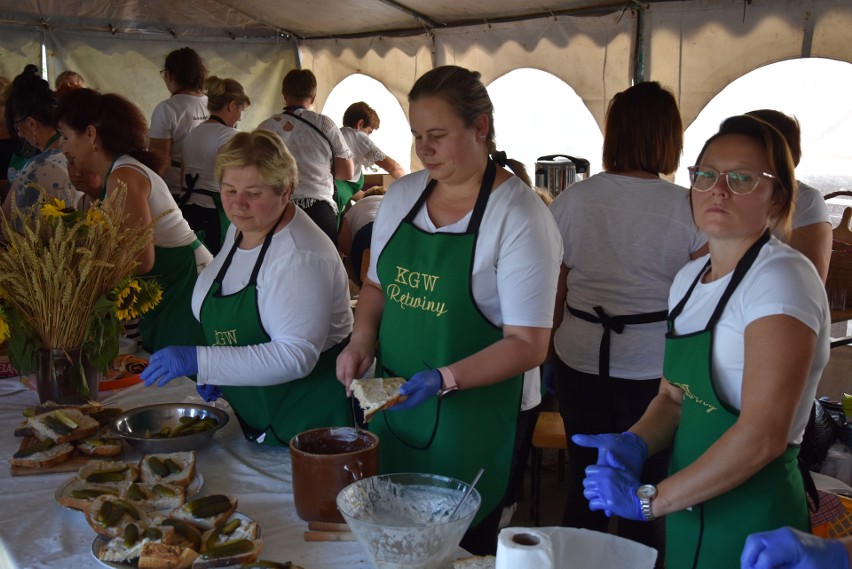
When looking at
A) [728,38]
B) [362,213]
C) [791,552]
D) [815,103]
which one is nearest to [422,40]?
[362,213]

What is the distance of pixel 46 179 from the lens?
336cm

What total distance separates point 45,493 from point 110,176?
152 cm

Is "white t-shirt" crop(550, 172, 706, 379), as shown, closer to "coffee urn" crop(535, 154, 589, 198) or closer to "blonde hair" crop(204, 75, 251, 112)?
"coffee urn" crop(535, 154, 589, 198)

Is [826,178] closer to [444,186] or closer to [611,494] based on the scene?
[444,186]

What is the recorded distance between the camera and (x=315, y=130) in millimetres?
5508

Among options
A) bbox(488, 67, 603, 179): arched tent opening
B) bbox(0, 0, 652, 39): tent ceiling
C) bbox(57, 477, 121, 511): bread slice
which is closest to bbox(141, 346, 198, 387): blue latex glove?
bbox(57, 477, 121, 511): bread slice

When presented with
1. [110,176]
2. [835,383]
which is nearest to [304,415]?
[110,176]

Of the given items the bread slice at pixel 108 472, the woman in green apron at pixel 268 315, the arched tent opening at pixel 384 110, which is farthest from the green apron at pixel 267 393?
the arched tent opening at pixel 384 110

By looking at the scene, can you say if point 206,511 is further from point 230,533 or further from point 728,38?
Result: point 728,38

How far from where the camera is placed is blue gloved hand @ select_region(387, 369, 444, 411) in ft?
5.65

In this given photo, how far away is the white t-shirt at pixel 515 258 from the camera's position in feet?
6.01

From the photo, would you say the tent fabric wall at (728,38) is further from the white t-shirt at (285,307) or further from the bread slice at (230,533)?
the bread slice at (230,533)

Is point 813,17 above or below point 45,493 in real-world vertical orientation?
above

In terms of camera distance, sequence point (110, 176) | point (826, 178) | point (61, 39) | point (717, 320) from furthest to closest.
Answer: point (61, 39), point (826, 178), point (110, 176), point (717, 320)
